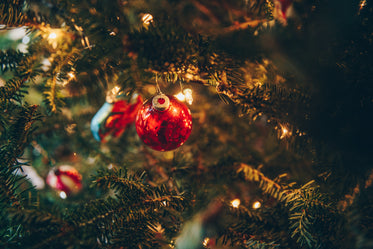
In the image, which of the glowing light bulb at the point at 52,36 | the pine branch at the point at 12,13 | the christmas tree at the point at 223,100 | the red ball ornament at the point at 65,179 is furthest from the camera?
the red ball ornament at the point at 65,179

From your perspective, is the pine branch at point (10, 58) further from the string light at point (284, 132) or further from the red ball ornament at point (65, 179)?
the string light at point (284, 132)

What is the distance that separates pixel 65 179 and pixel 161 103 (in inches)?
22.1

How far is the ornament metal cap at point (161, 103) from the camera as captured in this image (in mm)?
454

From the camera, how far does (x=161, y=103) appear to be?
46 cm

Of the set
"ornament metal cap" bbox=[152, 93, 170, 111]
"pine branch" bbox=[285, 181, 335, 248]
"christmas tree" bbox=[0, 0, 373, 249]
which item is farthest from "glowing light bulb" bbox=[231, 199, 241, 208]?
"ornament metal cap" bbox=[152, 93, 170, 111]

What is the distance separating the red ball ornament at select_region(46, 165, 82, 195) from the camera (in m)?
0.82

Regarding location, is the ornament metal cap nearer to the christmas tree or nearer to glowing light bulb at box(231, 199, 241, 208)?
the christmas tree

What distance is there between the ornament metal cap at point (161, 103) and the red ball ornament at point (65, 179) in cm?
54

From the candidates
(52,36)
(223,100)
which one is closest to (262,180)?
(223,100)

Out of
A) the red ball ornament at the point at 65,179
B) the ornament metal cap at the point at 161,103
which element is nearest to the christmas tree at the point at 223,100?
the ornament metal cap at the point at 161,103

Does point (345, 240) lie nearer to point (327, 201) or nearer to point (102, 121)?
point (327, 201)

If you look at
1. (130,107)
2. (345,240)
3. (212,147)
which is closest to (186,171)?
(212,147)

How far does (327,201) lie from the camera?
0.41 meters

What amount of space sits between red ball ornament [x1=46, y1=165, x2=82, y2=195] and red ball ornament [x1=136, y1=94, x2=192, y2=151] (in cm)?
48
